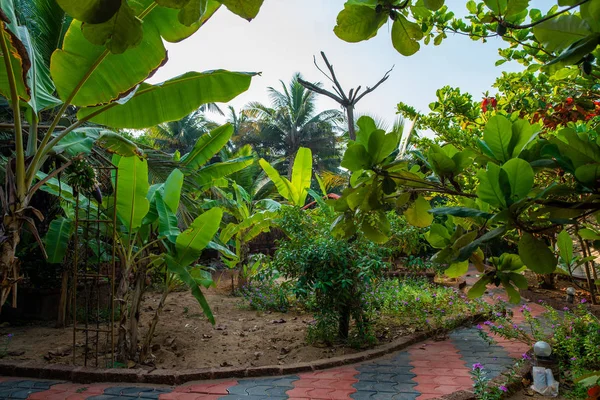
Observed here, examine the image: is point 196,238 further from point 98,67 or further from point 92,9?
point 92,9

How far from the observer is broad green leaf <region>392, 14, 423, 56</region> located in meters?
0.96

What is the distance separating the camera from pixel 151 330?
4.36m

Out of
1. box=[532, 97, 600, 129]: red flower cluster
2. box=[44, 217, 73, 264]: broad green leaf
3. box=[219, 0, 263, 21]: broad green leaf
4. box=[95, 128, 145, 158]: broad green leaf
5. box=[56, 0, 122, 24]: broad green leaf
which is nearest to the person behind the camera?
box=[56, 0, 122, 24]: broad green leaf

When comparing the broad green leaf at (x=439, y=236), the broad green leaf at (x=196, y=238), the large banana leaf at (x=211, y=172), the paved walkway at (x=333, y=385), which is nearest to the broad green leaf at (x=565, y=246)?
the broad green leaf at (x=439, y=236)

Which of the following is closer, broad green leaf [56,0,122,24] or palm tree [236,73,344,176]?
broad green leaf [56,0,122,24]

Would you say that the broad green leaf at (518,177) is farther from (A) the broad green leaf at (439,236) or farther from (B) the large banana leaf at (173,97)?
(B) the large banana leaf at (173,97)

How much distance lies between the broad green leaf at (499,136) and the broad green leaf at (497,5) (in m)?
0.26

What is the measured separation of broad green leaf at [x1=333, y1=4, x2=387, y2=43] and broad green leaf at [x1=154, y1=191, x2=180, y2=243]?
3.66m

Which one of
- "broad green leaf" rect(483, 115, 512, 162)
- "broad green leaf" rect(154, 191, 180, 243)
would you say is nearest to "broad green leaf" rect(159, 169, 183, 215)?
"broad green leaf" rect(154, 191, 180, 243)

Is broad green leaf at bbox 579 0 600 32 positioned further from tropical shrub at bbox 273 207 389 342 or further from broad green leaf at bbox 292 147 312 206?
broad green leaf at bbox 292 147 312 206

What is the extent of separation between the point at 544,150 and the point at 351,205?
49cm

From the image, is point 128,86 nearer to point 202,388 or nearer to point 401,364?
point 202,388

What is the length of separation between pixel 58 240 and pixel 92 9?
18.1 ft

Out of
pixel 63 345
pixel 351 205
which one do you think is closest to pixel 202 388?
pixel 63 345
